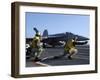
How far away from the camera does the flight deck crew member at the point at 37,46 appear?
1.99 metres

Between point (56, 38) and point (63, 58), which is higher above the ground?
point (56, 38)

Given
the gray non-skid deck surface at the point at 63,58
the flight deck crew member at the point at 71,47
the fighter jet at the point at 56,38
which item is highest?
the fighter jet at the point at 56,38

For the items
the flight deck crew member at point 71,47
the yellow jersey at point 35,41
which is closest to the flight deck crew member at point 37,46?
the yellow jersey at point 35,41

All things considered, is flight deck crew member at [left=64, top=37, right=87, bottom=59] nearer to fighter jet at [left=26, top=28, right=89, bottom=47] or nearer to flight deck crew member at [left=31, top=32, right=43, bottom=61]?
fighter jet at [left=26, top=28, right=89, bottom=47]

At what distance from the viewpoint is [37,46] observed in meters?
2.00

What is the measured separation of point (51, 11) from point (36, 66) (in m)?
0.46

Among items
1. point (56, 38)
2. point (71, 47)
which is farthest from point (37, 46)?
point (71, 47)

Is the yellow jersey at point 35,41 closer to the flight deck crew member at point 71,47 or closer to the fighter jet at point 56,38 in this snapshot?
the fighter jet at point 56,38

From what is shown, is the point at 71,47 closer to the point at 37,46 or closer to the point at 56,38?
the point at 56,38

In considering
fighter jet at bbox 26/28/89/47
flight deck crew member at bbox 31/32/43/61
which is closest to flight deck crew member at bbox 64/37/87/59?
fighter jet at bbox 26/28/89/47

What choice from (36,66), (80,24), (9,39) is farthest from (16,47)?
(80,24)

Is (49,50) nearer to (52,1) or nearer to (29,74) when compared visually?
(29,74)

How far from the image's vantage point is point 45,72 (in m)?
2.01

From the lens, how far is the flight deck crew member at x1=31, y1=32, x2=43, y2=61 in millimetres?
1985
